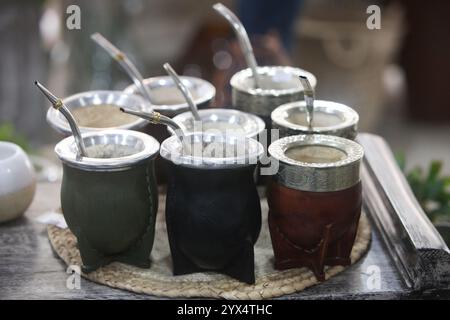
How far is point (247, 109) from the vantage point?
1.58m

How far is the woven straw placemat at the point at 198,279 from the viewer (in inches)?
52.2

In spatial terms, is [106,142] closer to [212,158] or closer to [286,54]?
[212,158]

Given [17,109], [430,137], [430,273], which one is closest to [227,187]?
[430,273]

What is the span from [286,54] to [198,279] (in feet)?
5.24

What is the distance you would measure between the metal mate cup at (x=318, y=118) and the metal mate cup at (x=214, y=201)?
5.6 inches

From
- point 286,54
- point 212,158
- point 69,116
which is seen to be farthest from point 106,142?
point 286,54

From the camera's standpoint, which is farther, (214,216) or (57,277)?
(57,277)

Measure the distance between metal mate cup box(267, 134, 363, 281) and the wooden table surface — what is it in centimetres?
4

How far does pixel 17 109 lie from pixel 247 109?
1931 millimetres

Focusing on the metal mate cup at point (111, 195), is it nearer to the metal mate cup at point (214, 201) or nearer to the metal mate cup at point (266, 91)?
the metal mate cup at point (214, 201)

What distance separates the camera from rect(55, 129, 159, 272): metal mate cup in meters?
1.29

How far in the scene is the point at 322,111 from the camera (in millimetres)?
1505

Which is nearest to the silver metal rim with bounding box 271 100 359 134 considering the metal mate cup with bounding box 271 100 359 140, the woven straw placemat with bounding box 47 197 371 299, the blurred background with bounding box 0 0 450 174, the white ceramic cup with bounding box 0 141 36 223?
the metal mate cup with bounding box 271 100 359 140

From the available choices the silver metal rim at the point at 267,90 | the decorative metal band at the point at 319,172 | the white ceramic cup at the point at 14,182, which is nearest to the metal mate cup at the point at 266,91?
the silver metal rim at the point at 267,90
